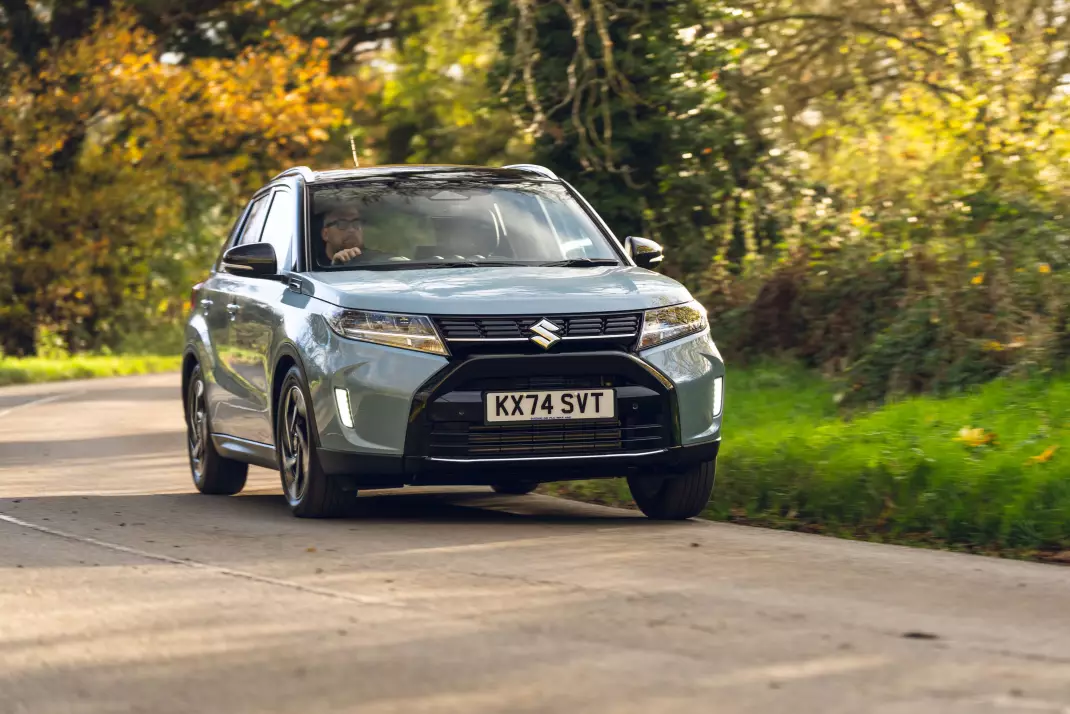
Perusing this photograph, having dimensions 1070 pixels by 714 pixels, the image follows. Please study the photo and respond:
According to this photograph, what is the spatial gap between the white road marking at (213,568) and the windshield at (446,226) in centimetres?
185

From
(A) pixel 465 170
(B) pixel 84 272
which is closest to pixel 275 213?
(A) pixel 465 170

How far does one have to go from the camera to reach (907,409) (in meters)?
11.6

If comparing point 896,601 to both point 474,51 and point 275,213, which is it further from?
point 474,51

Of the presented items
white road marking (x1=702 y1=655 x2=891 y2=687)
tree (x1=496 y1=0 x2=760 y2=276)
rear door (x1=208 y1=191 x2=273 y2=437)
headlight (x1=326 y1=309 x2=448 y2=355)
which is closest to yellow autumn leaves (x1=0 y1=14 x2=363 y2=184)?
tree (x1=496 y1=0 x2=760 y2=276)

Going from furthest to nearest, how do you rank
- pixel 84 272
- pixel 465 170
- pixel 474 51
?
pixel 84 272 < pixel 474 51 < pixel 465 170

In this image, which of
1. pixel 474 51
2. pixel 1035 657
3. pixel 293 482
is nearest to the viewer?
pixel 1035 657

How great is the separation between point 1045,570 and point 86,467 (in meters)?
7.79

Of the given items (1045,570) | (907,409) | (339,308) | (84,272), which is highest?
(339,308)

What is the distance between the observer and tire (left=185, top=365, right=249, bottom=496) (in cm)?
1171

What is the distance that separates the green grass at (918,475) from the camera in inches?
348

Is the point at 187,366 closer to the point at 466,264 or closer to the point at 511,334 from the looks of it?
the point at 466,264

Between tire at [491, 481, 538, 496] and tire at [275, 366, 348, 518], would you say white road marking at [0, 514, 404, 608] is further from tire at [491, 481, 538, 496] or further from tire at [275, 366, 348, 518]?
tire at [491, 481, 538, 496]

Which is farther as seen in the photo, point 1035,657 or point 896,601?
point 896,601

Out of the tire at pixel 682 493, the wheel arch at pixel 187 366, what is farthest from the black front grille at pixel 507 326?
the wheel arch at pixel 187 366
